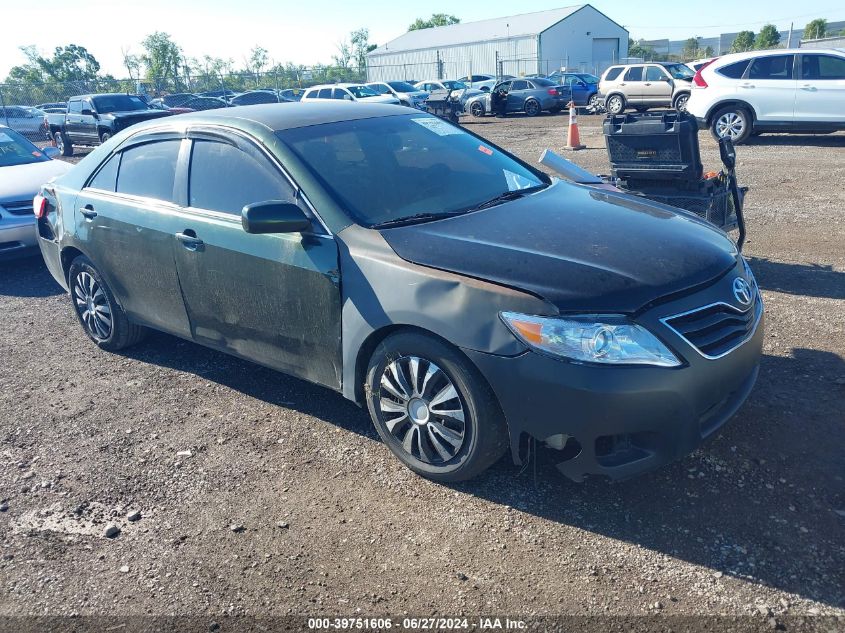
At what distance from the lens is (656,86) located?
22797mm

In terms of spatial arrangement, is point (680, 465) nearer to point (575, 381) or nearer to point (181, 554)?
point (575, 381)

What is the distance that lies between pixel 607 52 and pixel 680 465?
60.5 meters

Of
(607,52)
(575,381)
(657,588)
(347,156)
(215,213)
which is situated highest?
(607,52)

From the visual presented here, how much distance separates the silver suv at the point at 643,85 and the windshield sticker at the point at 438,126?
63.4ft

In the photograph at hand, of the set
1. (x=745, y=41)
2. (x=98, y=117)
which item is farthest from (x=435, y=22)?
(x=98, y=117)

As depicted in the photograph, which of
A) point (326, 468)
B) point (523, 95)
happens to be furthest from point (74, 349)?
point (523, 95)

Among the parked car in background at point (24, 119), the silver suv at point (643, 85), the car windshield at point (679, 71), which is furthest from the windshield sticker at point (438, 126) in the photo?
the parked car in background at point (24, 119)

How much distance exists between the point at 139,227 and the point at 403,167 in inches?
69.5

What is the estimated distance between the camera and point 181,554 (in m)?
3.03

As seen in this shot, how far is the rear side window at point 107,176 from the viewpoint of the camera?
4828 mm

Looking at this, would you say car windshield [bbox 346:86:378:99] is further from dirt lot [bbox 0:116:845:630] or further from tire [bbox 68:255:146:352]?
dirt lot [bbox 0:116:845:630]

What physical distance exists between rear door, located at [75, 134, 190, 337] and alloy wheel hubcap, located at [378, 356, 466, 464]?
1690 millimetres

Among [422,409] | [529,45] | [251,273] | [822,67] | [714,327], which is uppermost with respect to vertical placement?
[529,45]

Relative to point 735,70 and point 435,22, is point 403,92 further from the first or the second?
point 435,22
